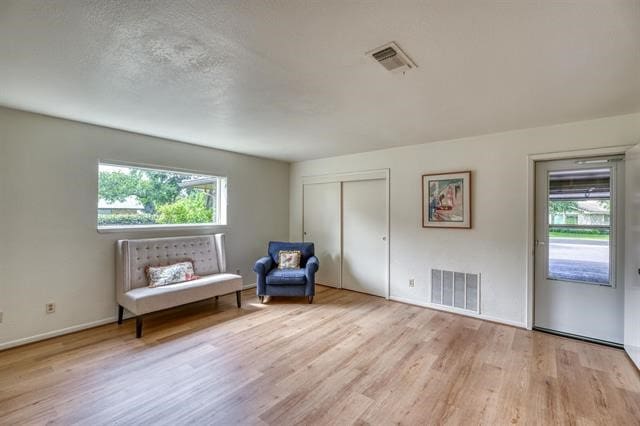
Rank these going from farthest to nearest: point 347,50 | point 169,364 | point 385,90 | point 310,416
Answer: point 169,364 < point 385,90 < point 310,416 < point 347,50

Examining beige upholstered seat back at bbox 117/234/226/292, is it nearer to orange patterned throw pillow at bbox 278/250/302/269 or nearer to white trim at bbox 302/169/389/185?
orange patterned throw pillow at bbox 278/250/302/269

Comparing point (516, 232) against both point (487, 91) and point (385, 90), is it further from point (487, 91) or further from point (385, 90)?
point (385, 90)

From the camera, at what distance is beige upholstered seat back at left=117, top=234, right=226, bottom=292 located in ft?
11.1

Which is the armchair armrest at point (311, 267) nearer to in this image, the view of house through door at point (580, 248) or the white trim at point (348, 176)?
the white trim at point (348, 176)

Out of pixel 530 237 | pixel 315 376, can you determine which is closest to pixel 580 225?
pixel 530 237

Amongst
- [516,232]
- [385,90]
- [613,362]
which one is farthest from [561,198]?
[385,90]

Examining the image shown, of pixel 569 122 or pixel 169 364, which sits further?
pixel 569 122

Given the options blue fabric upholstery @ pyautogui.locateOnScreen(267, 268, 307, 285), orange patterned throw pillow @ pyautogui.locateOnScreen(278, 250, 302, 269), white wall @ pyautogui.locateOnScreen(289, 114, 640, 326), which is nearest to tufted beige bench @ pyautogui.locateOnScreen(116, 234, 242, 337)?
blue fabric upholstery @ pyautogui.locateOnScreen(267, 268, 307, 285)

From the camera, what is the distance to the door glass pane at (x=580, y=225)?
2.98 m

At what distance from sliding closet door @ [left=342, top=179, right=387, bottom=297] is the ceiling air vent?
8.86 ft

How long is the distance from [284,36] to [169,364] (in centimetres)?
271

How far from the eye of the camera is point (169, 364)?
2500 mm

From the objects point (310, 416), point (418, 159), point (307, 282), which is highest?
point (418, 159)

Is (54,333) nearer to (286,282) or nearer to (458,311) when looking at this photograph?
(286,282)
